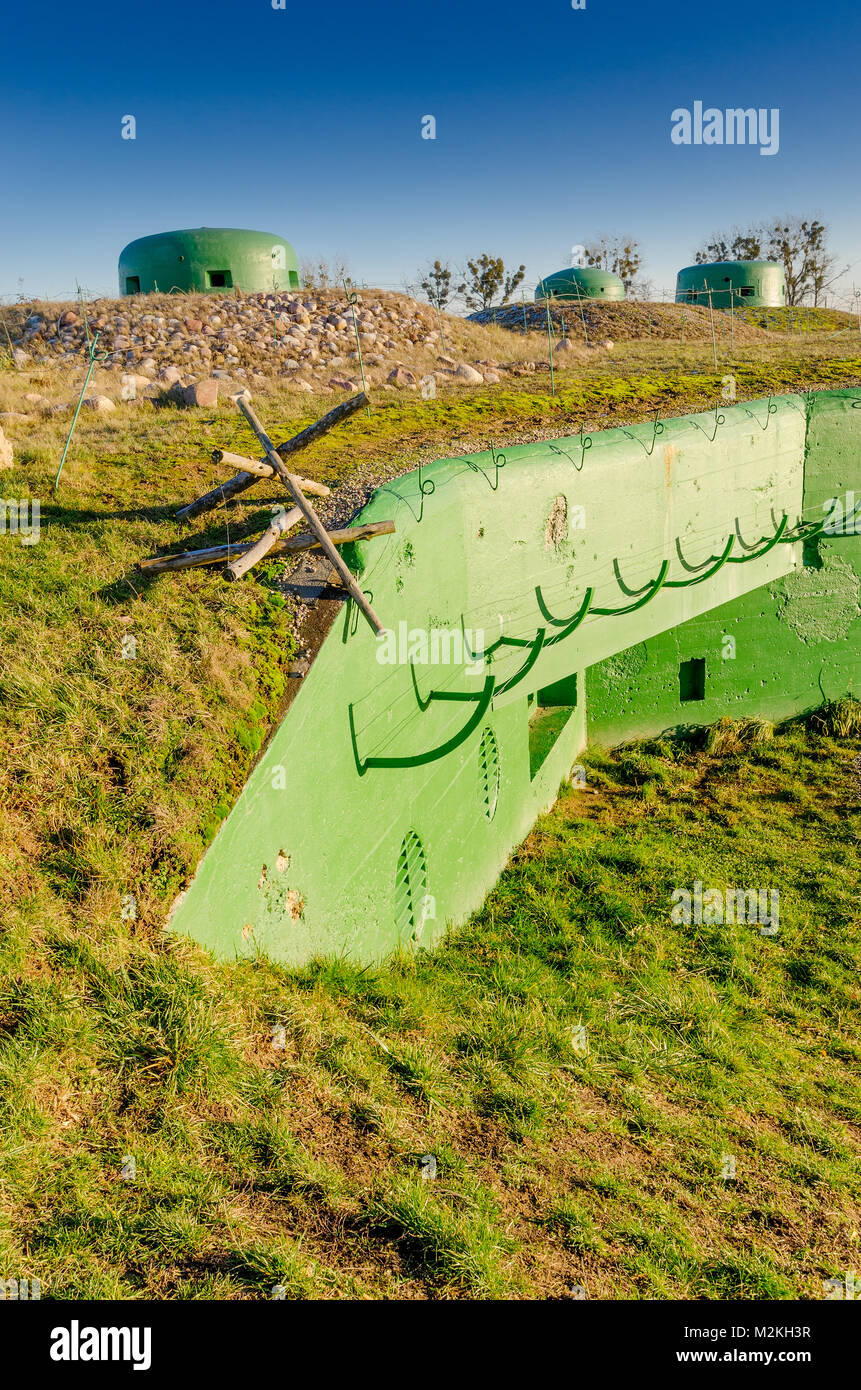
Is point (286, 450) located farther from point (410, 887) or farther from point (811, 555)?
point (811, 555)

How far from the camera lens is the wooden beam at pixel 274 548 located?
18.4 ft

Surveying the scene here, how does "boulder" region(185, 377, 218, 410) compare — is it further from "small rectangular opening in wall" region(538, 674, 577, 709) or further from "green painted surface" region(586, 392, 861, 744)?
"green painted surface" region(586, 392, 861, 744)

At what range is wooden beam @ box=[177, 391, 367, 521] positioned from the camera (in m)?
6.60

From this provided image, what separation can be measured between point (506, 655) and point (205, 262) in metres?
21.6

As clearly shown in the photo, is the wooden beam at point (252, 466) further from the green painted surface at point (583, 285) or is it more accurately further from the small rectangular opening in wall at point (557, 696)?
the green painted surface at point (583, 285)

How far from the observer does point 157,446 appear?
9.91 meters

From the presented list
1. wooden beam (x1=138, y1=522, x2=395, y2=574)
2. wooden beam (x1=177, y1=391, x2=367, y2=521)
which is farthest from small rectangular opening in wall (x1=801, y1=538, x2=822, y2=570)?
wooden beam (x1=138, y1=522, x2=395, y2=574)

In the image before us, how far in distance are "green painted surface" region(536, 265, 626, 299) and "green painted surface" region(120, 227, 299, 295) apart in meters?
13.7

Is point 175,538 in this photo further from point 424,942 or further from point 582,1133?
point 582,1133

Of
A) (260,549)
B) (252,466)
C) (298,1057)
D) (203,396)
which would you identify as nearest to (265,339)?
(203,396)

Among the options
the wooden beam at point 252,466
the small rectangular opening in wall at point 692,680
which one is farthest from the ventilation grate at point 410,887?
the small rectangular opening in wall at point 692,680
